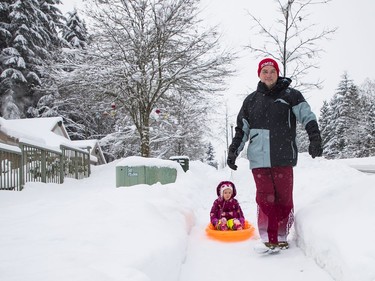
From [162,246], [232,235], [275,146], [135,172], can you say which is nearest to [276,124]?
[275,146]

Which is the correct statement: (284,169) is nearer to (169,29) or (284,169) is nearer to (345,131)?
(169,29)

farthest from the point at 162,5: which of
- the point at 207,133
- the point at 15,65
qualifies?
the point at 15,65

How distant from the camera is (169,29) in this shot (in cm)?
1527

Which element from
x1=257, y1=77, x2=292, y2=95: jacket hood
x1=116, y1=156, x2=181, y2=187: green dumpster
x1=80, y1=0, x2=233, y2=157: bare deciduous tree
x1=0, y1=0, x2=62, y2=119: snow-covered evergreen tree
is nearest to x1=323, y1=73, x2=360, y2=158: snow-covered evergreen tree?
x1=80, y1=0, x2=233, y2=157: bare deciduous tree

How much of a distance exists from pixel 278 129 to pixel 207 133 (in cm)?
2156

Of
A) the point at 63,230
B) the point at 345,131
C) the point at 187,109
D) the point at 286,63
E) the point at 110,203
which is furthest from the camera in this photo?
the point at 345,131

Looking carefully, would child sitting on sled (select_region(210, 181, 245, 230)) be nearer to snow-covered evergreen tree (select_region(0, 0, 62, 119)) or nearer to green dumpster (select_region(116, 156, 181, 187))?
green dumpster (select_region(116, 156, 181, 187))

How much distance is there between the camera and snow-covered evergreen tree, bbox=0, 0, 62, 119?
2362cm

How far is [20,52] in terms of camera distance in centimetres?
2450

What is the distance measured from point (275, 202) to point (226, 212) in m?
1.46

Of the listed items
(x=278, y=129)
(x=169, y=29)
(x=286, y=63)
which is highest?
(x=169, y=29)

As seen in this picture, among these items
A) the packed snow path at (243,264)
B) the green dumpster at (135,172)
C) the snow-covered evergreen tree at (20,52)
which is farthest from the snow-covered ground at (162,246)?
the snow-covered evergreen tree at (20,52)

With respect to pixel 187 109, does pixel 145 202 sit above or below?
below

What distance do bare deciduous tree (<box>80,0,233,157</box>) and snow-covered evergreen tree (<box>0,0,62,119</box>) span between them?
9686 millimetres
